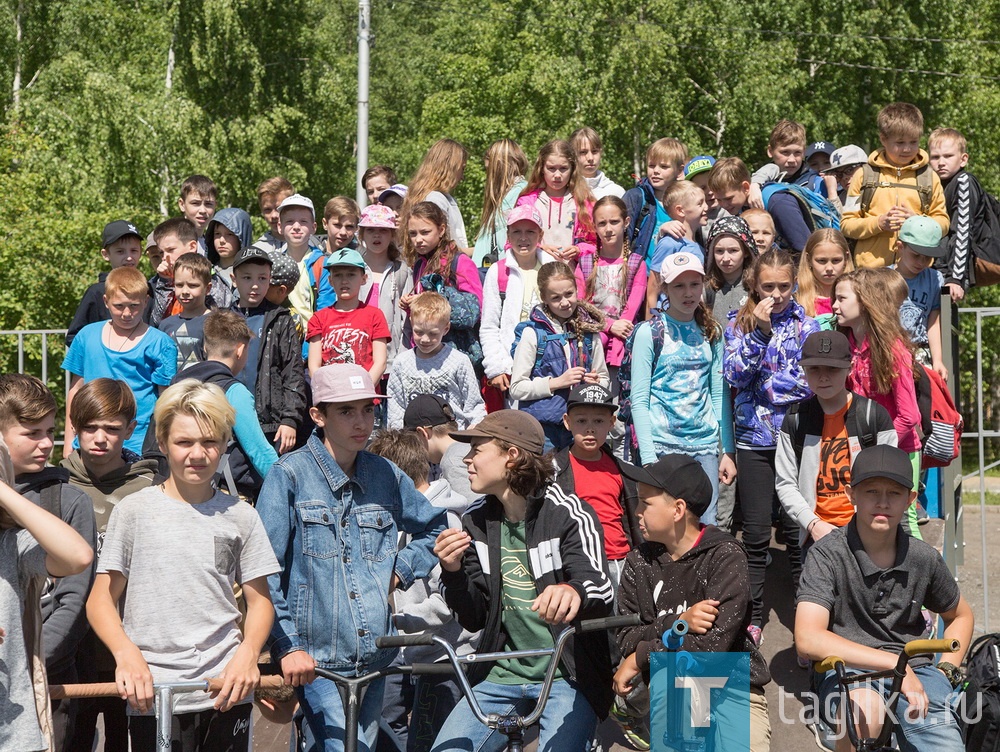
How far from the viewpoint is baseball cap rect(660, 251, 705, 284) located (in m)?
7.35

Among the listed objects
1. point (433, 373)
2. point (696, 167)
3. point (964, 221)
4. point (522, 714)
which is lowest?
point (522, 714)

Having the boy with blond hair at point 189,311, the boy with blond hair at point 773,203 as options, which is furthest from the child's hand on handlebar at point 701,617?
the boy with blond hair at point 773,203

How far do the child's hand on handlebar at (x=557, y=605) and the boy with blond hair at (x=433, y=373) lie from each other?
342cm

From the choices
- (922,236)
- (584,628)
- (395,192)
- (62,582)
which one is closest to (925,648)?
(584,628)

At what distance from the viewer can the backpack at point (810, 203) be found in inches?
368

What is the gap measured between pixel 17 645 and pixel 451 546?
4.86 feet

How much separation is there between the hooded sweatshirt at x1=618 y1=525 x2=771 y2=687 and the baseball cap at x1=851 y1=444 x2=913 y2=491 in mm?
620

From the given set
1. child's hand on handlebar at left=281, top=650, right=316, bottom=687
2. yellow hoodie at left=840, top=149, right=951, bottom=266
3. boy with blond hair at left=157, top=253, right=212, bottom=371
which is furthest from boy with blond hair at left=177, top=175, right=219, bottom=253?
child's hand on handlebar at left=281, top=650, right=316, bottom=687

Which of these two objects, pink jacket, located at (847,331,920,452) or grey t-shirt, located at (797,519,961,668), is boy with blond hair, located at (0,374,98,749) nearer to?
grey t-shirt, located at (797,519,961,668)

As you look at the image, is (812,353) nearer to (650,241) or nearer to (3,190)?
(650,241)

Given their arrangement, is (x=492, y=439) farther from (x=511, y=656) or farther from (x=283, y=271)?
(x=283, y=271)

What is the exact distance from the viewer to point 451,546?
442 cm

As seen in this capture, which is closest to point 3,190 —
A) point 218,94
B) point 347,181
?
point 218,94

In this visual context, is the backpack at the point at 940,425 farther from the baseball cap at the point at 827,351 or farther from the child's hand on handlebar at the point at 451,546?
the child's hand on handlebar at the point at 451,546
